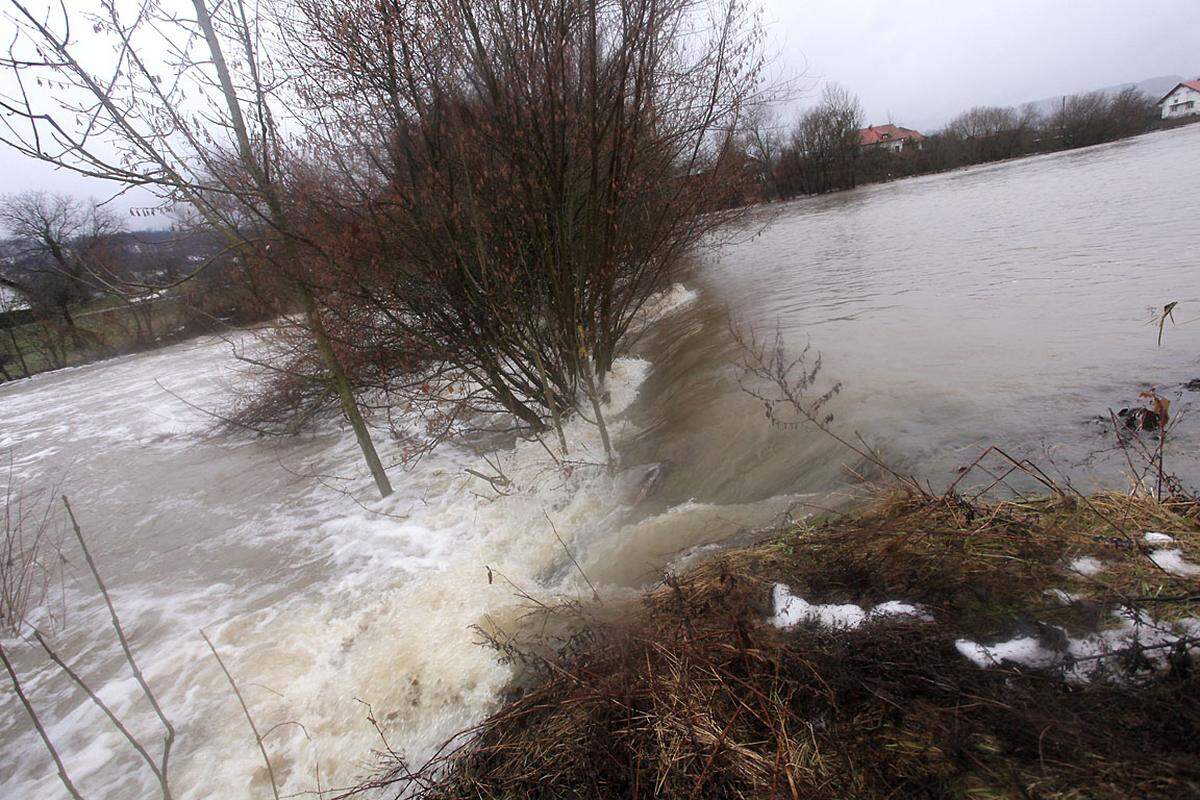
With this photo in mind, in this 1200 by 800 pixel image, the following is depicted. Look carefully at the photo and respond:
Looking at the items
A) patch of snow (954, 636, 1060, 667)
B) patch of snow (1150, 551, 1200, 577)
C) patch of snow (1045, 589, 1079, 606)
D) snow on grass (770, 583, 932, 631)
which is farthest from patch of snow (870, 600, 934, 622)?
patch of snow (1150, 551, 1200, 577)

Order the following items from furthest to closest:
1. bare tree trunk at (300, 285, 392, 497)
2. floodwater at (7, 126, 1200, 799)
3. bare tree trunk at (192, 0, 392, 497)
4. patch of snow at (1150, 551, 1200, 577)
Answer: bare tree trunk at (300, 285, 392, 497)
bare tree trunk at (192, 0, 392, 497)
floodwater at (7, 126, 1200, 799)
patch of snow at (1150, 551, 1200, 577)

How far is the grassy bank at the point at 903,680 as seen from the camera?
6.15 feet

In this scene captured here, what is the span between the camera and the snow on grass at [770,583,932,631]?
2.66 meters

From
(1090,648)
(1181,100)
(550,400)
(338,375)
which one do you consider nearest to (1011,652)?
(1090,648)

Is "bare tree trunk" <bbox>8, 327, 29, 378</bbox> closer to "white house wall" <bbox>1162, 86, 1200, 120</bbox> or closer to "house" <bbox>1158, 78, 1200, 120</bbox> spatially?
"white house wall" <bbox>1162, 86, 1200, 120</bbox>

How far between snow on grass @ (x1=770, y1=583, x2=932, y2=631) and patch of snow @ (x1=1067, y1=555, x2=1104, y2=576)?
748 mm

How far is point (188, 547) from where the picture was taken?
716cm

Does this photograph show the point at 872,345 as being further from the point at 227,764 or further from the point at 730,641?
the point at 227,764

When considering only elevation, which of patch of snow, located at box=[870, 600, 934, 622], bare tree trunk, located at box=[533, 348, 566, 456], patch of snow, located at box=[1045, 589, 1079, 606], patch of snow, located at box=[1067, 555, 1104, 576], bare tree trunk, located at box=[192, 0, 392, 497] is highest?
bare tree trunk, located at box=[192, 0, 392, 497]

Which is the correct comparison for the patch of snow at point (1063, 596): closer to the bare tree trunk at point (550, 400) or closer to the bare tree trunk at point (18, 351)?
the bare tree trunk at point (550, 400)

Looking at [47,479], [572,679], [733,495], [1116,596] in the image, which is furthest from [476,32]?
[47,479]

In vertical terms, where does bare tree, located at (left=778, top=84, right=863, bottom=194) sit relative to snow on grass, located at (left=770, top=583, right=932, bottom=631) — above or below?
above

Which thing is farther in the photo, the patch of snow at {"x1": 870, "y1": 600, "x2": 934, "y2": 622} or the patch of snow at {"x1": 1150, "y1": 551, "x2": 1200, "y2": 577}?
the patch of snow at {"x1": 870, "y1": 600, "x2": 934, "y2": 622}

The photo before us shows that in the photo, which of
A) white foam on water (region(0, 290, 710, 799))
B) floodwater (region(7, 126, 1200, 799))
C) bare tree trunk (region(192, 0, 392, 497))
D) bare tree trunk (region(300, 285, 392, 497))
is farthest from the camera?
bare tree trunk (region(300, 285, 392, 497))
